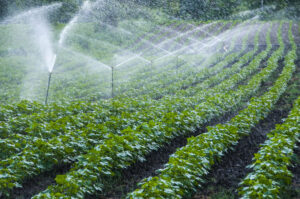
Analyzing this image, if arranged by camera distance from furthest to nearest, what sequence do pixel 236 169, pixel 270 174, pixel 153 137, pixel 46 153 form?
pixel 153 137, pixel 236 169, pixel 46 153, pixel 270 174

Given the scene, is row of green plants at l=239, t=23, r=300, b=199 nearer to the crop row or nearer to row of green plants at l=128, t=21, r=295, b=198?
row of green plants at l=128, t=21, r=295, b=198

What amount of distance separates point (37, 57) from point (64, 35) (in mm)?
12690

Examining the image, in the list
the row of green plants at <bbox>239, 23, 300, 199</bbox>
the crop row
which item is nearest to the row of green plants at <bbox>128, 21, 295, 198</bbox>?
the row of green plants at <bbox>239, 23, 300, 199</bbox>

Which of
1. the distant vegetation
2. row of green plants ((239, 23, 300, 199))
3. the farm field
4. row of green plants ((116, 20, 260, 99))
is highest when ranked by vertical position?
row of green plants ((239, 23, 300, 199))

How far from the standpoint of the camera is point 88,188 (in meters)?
5.18

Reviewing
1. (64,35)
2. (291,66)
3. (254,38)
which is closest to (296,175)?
(291,66)

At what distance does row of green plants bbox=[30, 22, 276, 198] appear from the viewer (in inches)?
190

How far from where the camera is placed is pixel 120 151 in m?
6.31

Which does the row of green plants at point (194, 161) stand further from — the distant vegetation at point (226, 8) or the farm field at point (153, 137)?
the distant vegetation at point (226, 8)

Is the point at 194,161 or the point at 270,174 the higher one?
the point at 270,174

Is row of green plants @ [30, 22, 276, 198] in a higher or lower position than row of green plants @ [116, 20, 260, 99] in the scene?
higher

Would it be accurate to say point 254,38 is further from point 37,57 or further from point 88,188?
point 88,188

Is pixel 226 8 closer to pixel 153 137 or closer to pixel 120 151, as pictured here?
pixel 153 137

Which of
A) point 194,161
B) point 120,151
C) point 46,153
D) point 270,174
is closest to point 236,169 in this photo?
point 194,161
